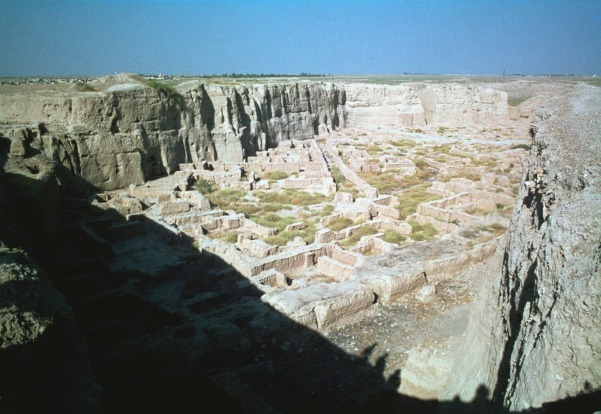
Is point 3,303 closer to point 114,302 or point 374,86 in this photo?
point 114,302

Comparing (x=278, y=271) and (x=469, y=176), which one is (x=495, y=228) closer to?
(x=278, y=271)

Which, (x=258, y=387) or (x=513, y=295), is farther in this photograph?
(x=258, y=387)

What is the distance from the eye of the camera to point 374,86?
48250 mm

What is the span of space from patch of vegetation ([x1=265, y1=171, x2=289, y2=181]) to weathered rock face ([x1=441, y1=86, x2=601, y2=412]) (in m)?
19.4

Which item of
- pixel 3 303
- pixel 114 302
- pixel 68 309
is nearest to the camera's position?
pixel 3 303

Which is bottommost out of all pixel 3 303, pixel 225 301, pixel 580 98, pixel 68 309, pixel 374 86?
pixel 225 301

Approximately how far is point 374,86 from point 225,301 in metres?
43.5

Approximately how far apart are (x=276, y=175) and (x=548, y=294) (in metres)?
22.5

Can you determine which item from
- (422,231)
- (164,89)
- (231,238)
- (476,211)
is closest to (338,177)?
(476,211)

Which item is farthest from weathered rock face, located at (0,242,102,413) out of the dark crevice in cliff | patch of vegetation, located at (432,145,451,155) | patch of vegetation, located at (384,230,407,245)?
patch of vegetation, located at (432,145,451,155)

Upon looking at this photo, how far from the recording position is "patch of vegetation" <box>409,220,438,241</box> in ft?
45.1

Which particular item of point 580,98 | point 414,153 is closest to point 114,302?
point 580,98

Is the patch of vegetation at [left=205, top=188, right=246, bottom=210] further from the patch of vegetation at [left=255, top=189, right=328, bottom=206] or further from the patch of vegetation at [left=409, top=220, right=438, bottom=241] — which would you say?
the patch of vegetation at [left=409, top=220, right=438, bottom=241]

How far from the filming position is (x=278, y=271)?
11.2 metres
